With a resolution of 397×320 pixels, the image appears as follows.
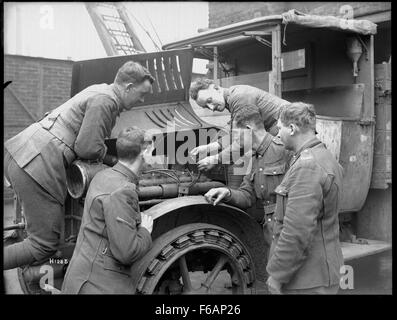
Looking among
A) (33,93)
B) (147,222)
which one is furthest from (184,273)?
(33,93)

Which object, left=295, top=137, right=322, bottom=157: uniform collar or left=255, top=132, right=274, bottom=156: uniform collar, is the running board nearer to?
left=255, top=132, right=274, bottom=156: uniform collar

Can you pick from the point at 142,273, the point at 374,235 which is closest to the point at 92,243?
the point at 142,273

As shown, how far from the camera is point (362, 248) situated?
3.74 meters

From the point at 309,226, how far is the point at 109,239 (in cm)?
97

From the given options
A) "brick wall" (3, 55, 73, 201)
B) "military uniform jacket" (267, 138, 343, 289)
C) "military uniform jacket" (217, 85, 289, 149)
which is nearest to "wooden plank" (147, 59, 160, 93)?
"military uniform jacket" (217, 85, 289, 149)

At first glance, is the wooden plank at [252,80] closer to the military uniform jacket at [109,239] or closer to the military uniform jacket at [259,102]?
the military uniform jacket at [259,102]

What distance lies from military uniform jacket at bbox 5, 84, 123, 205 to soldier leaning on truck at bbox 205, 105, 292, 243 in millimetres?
768

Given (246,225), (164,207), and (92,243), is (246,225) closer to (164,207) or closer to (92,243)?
(164,207)

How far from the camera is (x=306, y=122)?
2359mm

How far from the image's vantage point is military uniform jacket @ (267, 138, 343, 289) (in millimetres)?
2174

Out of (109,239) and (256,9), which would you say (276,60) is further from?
(256,9)

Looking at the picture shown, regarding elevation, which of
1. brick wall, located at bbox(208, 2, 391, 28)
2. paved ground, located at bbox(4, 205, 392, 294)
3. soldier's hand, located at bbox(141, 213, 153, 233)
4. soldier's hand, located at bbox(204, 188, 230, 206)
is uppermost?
brick wall, located at bbox(208, 2, 391, 28)

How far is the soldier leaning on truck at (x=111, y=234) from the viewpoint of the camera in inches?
87.3
